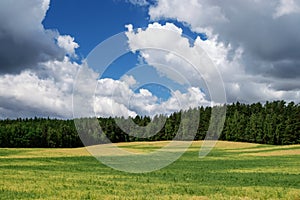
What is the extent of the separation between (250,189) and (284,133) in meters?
103

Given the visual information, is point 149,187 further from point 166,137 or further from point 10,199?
point 166,137

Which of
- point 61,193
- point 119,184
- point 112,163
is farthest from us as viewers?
point 112,163

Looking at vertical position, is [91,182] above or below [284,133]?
below

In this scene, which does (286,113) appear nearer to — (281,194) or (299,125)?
(299,125)

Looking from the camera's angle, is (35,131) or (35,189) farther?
(35,131)

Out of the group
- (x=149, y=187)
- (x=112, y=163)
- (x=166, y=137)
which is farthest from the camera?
(x=166, y=137)

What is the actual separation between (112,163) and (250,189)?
85.1ft

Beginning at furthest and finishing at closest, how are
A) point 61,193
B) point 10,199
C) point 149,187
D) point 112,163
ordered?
point 112,163
point 149,187
point 61,193
point 10,199

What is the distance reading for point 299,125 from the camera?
4786 inches

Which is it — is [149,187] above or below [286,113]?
below

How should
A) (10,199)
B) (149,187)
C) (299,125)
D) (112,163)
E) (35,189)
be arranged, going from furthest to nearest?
(299,125) < (112,163) < (149,187) < (35,189) < (10,199)

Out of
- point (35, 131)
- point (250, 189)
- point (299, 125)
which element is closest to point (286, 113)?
point (299, 125)

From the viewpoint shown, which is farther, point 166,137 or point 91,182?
point 166,137

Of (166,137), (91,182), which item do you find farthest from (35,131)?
(91,182)
